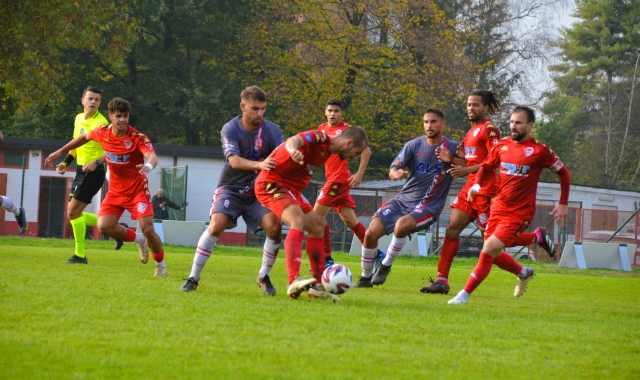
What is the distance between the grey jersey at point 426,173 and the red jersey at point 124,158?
3223mm

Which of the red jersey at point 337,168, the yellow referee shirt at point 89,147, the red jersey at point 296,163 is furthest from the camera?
the red jersey at point 337,168

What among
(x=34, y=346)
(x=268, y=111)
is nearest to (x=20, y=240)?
(x=34, y=346)

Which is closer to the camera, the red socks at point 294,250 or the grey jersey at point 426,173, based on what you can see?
the red socks at point 294,250

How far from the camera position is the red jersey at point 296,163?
7.29m

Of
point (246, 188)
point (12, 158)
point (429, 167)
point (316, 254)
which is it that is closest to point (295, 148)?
point (316, 254)

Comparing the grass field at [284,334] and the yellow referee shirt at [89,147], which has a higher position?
the yellow referee shirt at [89,147]

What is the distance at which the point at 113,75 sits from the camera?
128ft

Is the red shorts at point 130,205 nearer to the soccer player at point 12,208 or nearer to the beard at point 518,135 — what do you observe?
the soccer player at point 12,208

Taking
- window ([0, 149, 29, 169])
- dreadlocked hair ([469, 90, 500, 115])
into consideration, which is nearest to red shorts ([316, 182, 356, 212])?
dreadlocked hair ([469, 90, 500, 115])

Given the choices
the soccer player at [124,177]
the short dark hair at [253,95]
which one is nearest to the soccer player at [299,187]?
the short dark hair at [253,95]

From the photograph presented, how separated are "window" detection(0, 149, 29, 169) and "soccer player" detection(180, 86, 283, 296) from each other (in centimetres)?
2321

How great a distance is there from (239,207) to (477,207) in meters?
3.11

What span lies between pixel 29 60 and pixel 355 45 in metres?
15.1

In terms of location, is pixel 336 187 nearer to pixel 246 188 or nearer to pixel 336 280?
pixel 246 188
